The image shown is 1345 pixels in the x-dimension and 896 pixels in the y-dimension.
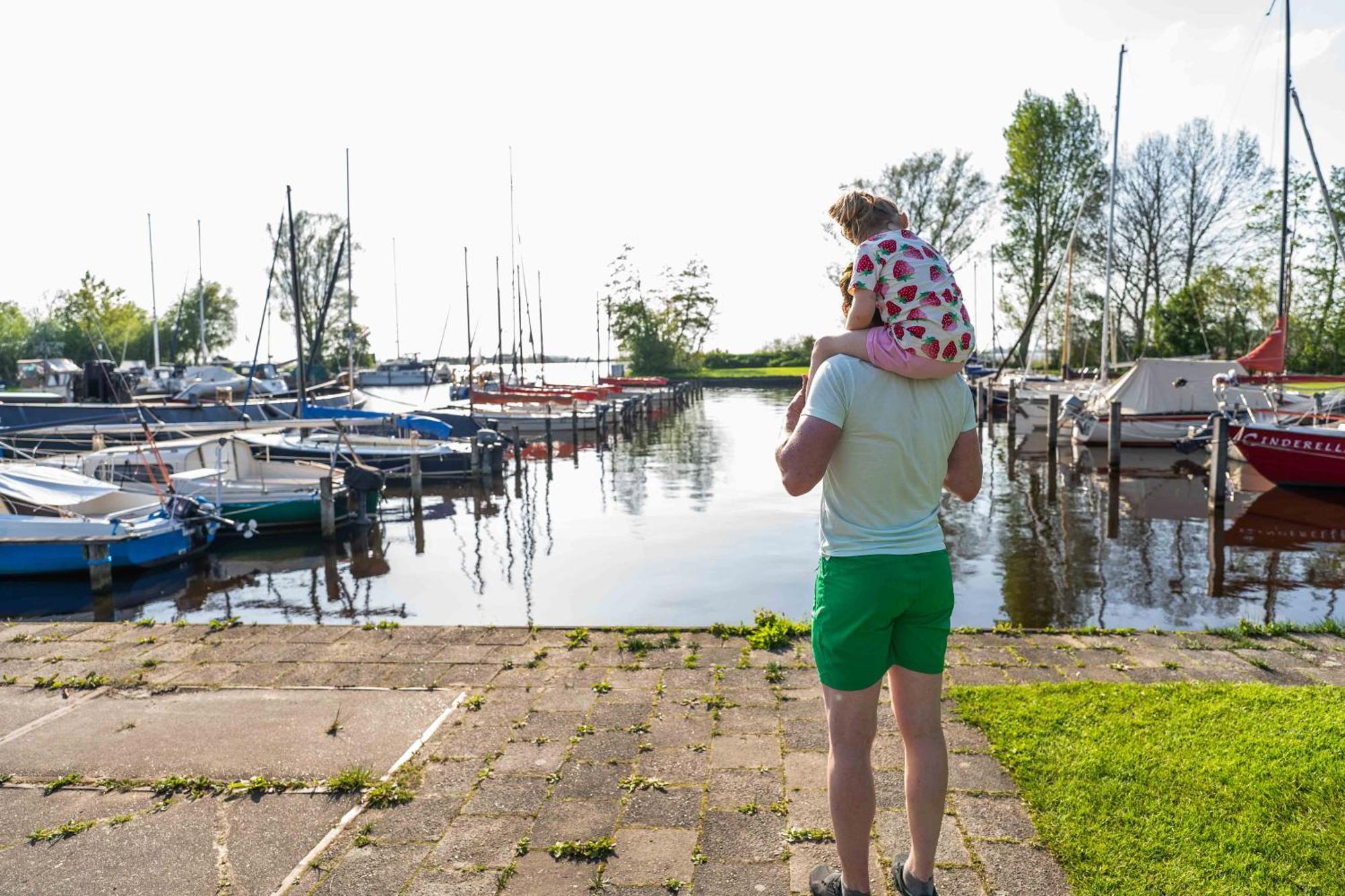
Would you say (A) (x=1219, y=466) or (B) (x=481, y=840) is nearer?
(B) (x=481, y=840)

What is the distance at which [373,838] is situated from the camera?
3223mm

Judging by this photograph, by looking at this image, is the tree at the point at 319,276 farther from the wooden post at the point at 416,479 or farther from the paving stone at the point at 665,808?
the paving stone at the point at 665,808

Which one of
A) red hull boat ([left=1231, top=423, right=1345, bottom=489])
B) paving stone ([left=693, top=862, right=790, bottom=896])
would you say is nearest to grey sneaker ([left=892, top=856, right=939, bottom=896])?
paving stone ([left=693, top=862, right=790, bottom=896])

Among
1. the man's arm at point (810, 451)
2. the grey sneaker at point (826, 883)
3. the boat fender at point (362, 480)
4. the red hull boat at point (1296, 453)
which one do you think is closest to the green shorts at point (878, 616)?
the man's arm at point (810, 451)

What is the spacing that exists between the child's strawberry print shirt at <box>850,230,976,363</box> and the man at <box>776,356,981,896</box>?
118 mm

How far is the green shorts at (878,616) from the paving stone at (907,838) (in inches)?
27.1

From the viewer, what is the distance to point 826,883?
8.93 feet

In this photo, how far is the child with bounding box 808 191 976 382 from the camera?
7.91 ft

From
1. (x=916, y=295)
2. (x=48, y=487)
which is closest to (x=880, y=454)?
(x=916, y=295)

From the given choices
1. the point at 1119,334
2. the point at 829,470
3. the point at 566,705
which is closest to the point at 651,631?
the point at 566,705

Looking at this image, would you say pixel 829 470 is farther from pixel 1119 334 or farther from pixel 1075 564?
pixel 1119 334

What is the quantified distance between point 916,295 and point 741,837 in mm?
1865

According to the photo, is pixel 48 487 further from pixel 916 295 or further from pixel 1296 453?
pixel 1296 453

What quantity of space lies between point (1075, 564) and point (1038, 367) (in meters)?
37.1
